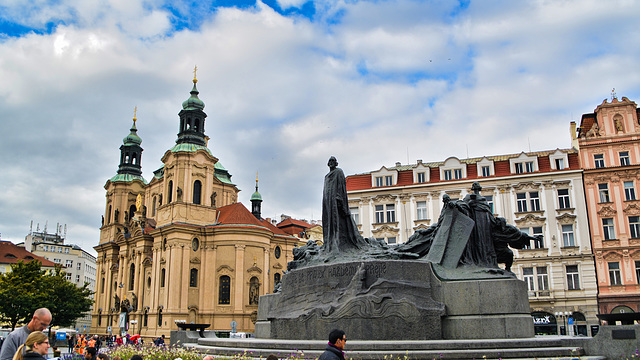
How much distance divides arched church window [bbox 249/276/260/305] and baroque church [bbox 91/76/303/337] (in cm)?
10

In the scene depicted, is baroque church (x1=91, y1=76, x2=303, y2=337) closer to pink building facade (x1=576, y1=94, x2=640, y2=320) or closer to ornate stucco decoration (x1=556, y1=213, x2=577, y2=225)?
ornate stucco decoration (x1=556, y1=213, x2=577, y2=225)

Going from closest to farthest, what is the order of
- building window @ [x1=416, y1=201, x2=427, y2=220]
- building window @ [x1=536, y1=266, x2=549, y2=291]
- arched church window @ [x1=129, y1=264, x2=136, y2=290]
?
building window @ [x1=536, y1=266, x2=549, y2=291], building window @ [x1=416, y1=201, x2=427, y2=220], arched church window @ [x1=129, y1=264, x2=136, y2=290]

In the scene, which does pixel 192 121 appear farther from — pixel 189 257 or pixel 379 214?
pixel 379 214

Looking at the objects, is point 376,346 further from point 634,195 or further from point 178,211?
point 178,211

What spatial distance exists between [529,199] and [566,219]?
2780mm

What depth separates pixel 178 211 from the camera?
5641cm

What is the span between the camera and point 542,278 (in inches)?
1486

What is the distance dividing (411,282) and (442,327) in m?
1.09

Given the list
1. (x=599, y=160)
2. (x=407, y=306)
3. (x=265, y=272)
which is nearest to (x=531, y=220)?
(x=599, y=160)

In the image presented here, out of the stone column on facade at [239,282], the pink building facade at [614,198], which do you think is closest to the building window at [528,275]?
the pink building facade at [614,198]

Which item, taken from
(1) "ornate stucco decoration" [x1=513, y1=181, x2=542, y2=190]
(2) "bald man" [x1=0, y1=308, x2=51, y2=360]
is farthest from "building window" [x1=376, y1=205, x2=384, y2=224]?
(2) "bald man" [x1=0, y1=308, x2=51, y2=360]

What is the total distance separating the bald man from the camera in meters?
5.80

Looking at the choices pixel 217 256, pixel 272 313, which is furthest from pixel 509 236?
pixel 217 256

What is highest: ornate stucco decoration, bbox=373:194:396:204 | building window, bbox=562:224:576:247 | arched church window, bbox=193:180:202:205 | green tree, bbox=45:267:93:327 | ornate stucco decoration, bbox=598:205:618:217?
arched church window, bbox=193:180:202:205
